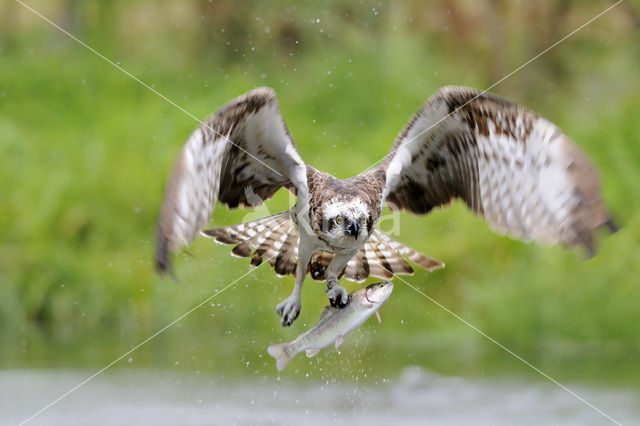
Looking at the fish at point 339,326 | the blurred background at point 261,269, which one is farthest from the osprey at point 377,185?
the blurred background at point 261,269

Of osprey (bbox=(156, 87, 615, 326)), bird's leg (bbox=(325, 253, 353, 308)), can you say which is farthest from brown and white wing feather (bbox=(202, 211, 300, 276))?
bird's leg (bbox=(325, 253, 353, 308))

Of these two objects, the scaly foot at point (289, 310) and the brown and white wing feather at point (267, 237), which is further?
the brown and white wing feather at point (267, 237)

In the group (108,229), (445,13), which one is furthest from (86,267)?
(445,13)

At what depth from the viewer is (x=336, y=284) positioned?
688 centimetres

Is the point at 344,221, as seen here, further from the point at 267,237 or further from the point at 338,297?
the point at 267,237

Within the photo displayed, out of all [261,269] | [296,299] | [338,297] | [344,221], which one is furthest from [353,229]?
[261,269]

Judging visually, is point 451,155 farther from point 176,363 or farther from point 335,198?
point 176,363

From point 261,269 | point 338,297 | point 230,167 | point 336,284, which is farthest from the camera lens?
point 261,269

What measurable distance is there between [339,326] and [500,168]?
4.53 feet

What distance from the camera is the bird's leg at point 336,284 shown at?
6.62m

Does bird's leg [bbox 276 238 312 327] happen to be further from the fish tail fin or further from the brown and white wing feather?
the fish tail fin

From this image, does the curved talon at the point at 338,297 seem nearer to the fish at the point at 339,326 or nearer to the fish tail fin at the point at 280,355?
the fish at the point at 339,326

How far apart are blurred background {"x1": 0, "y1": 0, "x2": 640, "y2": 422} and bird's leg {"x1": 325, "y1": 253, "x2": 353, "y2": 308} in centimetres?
123

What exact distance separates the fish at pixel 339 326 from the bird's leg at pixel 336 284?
11 centimetres
